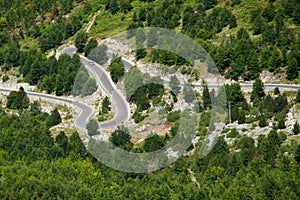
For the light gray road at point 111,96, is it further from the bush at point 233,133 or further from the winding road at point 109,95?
the bush at point 233,133

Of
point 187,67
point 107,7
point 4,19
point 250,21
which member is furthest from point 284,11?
point 4,19

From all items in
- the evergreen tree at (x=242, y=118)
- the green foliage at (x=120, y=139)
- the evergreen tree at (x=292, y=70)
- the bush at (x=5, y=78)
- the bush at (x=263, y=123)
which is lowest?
the bush at (x=5, y=78)

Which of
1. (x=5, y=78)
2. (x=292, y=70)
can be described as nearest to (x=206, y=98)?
(x=292, y=70)

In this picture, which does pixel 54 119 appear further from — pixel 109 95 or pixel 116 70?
pixel 116 70

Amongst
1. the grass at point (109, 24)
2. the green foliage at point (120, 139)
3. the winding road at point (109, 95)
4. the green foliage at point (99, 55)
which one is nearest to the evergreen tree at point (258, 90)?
the winding road at point (109, 95)

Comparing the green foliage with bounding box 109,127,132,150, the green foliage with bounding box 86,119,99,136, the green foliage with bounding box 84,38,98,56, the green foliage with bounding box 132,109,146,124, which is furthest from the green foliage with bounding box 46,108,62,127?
the green foliage with bounding box 84,38,98,56

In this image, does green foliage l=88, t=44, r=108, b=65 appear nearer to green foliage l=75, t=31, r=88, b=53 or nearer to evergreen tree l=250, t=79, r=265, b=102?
green foliage l=75, t=31, r=88, b=53
